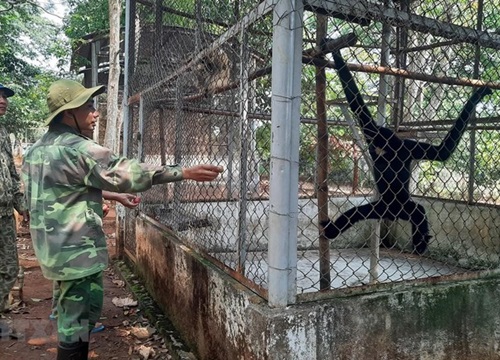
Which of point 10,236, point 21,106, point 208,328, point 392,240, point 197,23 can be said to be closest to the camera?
point 208,328

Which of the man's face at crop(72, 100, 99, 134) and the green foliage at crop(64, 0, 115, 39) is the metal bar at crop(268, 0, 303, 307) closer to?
the man's face at crop(72, 100, 99, 134)

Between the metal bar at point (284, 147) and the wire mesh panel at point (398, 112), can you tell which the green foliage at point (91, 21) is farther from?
the metal bar at point (284, 147)

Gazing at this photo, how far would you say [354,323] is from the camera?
2.07 meters

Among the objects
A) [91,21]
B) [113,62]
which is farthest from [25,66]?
[113,62]

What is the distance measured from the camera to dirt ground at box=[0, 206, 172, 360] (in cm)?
331

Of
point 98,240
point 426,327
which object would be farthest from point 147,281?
point 426,327

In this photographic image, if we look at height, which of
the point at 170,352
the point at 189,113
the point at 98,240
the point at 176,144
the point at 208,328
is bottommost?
the point at 170,352

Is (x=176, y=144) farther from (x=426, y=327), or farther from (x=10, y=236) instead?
(x=426, y=327)

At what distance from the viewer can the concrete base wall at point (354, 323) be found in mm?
→ 1932

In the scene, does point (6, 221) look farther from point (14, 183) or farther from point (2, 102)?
point (2, 102)

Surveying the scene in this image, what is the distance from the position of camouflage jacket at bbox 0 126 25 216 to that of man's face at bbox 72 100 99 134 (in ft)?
5.49

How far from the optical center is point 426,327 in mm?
2289

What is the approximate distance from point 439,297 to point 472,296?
257 mm

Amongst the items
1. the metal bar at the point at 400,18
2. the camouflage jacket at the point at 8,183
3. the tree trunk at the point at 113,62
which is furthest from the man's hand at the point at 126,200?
the tree trunk at the point at 113,62
